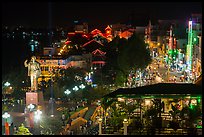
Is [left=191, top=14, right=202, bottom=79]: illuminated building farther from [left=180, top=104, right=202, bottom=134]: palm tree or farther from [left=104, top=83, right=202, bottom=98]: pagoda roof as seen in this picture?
[left=180, top=104, right=202, bottom=134]: palm tree

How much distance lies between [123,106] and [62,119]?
8.66 ft

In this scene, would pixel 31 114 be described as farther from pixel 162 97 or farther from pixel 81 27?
pixel 81 27

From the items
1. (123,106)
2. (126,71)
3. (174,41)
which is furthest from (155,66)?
(123,106)

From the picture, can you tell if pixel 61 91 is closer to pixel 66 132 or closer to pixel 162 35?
pixel 66 132

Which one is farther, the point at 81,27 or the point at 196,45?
the point at 81,27

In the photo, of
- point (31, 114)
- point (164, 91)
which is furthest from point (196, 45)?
point (164, 91)

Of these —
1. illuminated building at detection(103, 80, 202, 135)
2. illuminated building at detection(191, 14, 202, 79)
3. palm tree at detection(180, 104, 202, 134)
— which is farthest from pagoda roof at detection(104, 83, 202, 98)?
illuminated building at detection(191, 14, 202, 79)

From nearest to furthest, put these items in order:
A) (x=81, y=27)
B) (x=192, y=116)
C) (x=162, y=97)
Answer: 1. (x=192, y=116)
2. (x=162, y=97)
3. (x=81, y=27)

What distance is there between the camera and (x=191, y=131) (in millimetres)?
4754

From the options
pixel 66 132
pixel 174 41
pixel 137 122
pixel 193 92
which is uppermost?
pixel 174 41

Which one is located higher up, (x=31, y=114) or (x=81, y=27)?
(x=81, y=27)

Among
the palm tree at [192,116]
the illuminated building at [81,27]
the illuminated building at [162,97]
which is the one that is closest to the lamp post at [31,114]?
the illuminated building at [162,97]

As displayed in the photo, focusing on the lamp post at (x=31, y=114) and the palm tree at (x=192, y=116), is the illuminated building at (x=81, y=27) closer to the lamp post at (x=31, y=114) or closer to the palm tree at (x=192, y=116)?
the lamp post at (x=31, y=114)

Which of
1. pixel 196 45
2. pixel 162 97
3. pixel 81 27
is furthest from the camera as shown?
pixel 81 27
